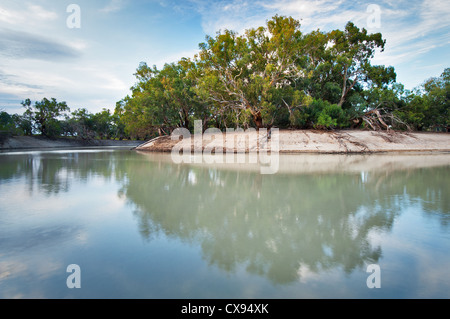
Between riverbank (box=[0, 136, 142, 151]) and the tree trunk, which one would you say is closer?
the tree trunk

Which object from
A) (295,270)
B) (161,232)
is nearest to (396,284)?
(295,270)

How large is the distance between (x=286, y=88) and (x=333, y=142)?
698 centimetres

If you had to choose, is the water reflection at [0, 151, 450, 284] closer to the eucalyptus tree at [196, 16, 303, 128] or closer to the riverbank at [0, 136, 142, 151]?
the eucalyptus tree at [196, 16, 303, 128]

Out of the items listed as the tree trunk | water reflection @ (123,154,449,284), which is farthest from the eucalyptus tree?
water reflection @ (123,154,449,284)

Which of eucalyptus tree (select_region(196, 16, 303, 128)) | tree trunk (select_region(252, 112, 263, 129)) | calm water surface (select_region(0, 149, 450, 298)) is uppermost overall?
eucalyptus tree (select_region(196, 16, 303, 128))

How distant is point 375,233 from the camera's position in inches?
132

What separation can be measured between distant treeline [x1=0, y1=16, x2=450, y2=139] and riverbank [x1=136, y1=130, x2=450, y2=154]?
1.56m

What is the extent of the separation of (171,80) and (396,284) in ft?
89.0

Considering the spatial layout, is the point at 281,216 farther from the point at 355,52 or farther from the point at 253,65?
the point at 355,52

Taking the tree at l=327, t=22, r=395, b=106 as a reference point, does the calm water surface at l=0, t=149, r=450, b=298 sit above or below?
below

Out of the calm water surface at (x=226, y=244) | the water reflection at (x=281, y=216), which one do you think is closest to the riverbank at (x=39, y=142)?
the calm water surface at (x=226, y=244)

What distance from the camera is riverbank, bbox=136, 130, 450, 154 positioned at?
A: 20.3 meters

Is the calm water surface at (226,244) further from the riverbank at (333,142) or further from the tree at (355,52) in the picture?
the tree at (355,52)
